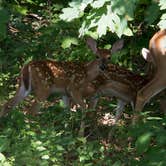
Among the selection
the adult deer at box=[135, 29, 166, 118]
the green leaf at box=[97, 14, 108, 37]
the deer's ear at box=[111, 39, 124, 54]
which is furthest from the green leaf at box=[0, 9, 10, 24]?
the green leaf at box=[97, 14, 108, 37]

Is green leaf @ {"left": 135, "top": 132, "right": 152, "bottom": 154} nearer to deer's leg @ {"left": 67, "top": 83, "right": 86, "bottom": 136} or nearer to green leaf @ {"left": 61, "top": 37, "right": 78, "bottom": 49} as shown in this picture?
deer's leg @ {"left": 67, "top": 83, "right": 86, "bottom": 136}

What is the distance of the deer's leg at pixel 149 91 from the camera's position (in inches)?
292

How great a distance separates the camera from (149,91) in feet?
24.4

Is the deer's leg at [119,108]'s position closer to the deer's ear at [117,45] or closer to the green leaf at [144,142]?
the deer's ear at [117,45]

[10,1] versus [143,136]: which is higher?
[10,1]

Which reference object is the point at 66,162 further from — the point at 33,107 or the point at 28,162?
the point at 33,107

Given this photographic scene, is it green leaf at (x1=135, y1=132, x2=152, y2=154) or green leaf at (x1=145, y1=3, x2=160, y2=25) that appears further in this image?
green leaf at (x1=145, y1=3, x2=160, y2=25)

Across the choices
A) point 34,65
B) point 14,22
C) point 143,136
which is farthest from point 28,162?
point 14,22

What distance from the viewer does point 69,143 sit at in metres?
5.59

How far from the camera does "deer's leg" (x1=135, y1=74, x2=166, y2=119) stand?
24.3 ft

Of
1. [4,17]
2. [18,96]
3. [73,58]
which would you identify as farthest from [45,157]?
[73,58]

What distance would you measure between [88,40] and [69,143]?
246 cm

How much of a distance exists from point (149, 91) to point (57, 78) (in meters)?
1.30

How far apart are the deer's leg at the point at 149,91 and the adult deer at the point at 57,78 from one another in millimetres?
714
